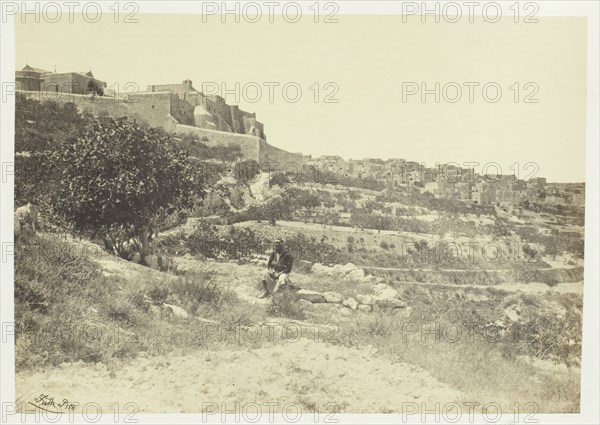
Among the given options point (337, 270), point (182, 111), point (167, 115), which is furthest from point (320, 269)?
point (167, 115)

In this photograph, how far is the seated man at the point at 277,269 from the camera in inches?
282

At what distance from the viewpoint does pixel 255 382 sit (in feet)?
22.2

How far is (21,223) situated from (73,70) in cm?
198

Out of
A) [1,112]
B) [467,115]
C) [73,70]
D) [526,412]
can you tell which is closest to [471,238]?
[467,115]

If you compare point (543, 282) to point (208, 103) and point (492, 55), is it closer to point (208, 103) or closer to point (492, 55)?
point (492, 55)

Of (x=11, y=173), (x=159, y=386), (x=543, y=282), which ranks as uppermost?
(x=11, y=173)

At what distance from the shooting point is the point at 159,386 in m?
6.63

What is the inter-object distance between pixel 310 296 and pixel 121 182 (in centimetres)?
279

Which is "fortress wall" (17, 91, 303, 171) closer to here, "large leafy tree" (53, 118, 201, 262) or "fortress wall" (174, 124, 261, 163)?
"fortress wall" (174, 124, 261, 163)

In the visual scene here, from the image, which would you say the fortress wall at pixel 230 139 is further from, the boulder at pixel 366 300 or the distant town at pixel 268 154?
the boulder at pixel 366 300

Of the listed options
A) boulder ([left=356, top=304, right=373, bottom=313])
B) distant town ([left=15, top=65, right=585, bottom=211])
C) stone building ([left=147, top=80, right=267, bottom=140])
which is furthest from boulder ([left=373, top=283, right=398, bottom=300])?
stone building ([left=147, top=80, right=267, bottom=140])

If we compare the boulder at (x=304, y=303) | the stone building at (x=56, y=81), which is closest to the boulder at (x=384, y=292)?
the boulder at (x=304, y=303)
